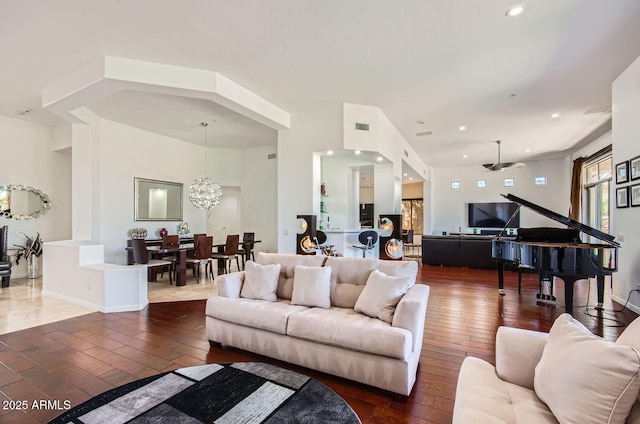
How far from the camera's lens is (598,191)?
7969mm

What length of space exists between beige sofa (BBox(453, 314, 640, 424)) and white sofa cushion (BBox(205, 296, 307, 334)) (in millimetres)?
1542

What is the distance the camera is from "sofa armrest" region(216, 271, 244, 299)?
332 centimetres

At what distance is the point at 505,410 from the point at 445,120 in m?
5.99

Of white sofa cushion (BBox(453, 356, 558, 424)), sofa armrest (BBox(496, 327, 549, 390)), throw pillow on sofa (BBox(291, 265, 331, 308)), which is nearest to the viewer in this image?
white sofa cushion (BBox(453, 356, 558, 424))

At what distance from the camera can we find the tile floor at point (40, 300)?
3.98 meters

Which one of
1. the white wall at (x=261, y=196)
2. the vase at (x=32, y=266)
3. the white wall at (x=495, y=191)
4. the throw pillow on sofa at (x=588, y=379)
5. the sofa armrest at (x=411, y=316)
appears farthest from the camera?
the white wall at (x=495, y=191)

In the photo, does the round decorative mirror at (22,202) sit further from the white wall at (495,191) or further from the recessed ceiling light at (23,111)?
the white wall at (495,191)

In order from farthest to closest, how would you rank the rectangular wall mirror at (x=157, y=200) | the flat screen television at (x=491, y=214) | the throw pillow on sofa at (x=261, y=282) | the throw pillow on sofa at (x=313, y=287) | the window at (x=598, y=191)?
the flat screen television at (x=491, y=214), the window at (x=598, y=191), the rectangular wall mirror at (x=157, y=200), the throw pillow on sofa at (x=261, y=282), the throw pillow on sofa at (x=313, y=287)

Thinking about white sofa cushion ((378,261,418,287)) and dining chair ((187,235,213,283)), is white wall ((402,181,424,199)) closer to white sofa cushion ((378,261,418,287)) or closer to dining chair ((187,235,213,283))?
dining chair ((187,235,213,283))

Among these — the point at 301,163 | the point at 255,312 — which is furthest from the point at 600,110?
the point at 255,312

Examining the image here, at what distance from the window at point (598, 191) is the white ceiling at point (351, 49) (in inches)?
87.8

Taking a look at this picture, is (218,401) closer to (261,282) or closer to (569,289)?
(261,282)

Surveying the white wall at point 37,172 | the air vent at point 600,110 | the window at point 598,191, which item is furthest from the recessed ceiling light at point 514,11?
the white wall at point 37,172

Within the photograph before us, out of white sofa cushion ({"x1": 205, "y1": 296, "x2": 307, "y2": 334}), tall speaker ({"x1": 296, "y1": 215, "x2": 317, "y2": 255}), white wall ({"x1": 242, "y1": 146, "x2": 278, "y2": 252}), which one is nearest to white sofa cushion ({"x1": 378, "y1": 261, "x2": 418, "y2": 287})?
white sofa cushion ({"x1": 205, "y1": 296, "x2": 307, "y2": 334})
